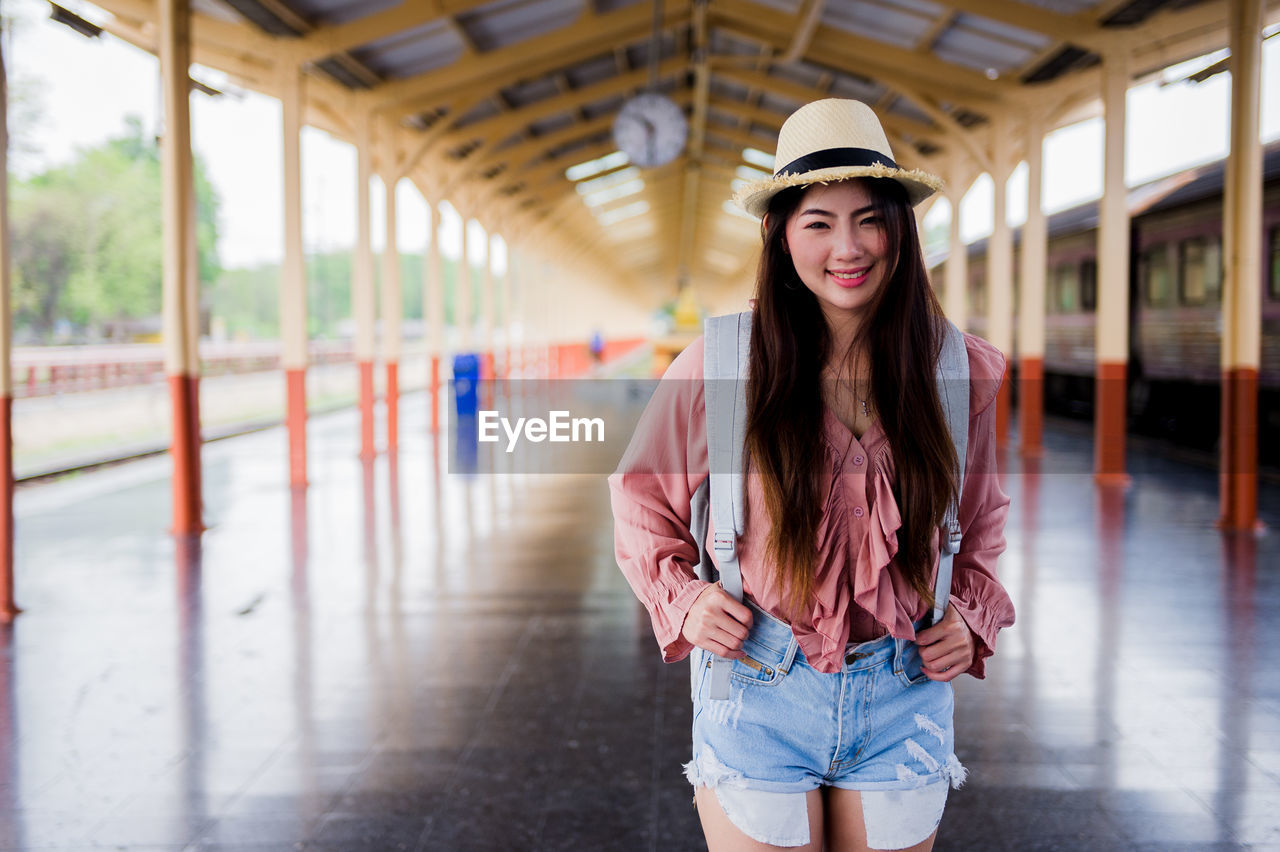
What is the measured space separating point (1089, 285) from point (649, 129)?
704 centimetres

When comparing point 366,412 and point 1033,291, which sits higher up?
point 1033,291

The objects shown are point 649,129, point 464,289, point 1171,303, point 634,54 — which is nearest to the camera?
point 649,129

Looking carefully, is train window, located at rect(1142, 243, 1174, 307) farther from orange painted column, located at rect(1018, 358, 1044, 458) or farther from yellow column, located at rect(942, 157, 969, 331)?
yellow column, located at rect(942, 157, 969, 331)

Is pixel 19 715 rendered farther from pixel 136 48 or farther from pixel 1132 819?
pixel 136 48

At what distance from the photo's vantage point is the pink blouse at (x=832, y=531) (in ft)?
4.79

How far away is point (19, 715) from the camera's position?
4.03 m

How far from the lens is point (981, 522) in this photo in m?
1.60

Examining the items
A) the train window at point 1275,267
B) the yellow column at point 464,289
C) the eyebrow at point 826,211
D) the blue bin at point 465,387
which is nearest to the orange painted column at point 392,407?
the blue bin at point 465,387

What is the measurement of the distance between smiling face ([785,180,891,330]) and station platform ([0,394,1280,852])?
198 cm

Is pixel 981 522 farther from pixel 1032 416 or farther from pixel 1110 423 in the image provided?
pixel 1032 416

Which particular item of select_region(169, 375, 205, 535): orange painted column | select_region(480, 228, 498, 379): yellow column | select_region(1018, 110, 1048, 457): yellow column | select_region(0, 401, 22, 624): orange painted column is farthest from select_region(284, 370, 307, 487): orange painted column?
select_region(480, 228, 498, 379): yellow column

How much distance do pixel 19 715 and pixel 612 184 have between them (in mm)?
21383

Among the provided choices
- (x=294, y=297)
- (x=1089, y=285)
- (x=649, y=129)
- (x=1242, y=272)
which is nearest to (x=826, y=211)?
(x=1242, y=272)

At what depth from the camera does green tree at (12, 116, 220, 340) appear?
1465 cm
